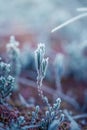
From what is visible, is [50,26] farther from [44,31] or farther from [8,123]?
[8,123]

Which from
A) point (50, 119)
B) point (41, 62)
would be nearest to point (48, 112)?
point (50, 119)

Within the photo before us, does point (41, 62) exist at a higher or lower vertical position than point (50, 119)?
higher

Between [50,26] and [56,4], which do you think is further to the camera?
[56,4]

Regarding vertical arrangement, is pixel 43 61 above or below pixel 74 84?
below

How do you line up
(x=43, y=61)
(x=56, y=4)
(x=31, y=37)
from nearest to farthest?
(x=43, y=61)
(x=31, y=37)
(x=56, y=4)

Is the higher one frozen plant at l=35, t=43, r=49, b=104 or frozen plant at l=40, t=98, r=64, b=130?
frozen plant at l=35, t=43, r=49, b=104

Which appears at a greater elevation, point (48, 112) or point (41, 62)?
point (41, 62)

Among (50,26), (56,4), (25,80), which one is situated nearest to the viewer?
(25,80)

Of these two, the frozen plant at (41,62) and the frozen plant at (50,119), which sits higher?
the frozen plant at (41,62)

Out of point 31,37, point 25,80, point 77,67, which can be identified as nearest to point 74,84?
point 77,67

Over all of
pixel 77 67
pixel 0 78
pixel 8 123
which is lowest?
pixel 8 123

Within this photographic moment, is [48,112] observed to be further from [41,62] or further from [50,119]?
[41,62]
